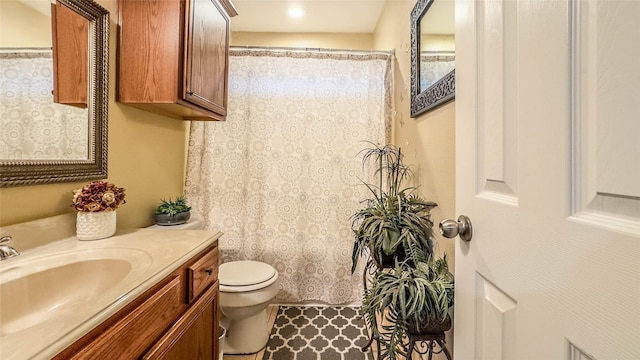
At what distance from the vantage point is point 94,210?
102cm

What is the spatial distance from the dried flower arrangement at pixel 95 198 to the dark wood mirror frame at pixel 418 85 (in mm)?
1416

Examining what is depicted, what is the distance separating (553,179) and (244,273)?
64.6 inches

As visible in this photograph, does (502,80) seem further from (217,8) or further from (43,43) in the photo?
(217,8)

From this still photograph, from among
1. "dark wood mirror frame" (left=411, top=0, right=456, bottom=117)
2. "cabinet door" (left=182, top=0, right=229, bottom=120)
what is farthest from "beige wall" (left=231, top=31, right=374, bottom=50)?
"dark wood mirror frame" (left=411, top=0, right=456, bottom=117)

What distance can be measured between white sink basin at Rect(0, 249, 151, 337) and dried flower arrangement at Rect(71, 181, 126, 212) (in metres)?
0.21

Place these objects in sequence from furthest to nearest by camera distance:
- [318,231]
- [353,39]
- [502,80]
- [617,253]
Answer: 1. [353,39]
2. [318,231]
3. [502,80]
4. [617,253]

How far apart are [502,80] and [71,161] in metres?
1.47

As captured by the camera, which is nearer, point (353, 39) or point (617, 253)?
point (617, 253)

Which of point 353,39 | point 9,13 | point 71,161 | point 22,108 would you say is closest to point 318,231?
point 71,161

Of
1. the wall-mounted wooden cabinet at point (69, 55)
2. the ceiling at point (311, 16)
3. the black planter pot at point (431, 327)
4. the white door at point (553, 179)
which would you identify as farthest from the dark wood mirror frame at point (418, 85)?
the wall-mounted wooden cabinet at point (69, 55)

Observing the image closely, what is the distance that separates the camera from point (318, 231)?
2.13m

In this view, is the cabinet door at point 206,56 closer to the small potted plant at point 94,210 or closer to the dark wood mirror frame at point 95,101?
the dark wood mirror frame at point 95,101

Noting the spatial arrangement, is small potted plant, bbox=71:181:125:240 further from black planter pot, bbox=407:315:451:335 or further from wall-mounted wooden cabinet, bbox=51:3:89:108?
black planter pot, bbox=407:315:451:335

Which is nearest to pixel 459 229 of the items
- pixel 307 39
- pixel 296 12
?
pixel 296 12
